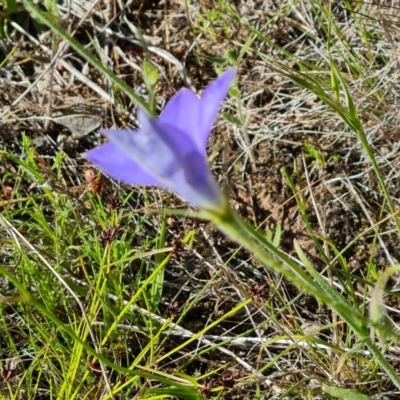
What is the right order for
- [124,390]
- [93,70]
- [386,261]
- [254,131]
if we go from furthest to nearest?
[93,70], [254,131], [386,261], [124,390]

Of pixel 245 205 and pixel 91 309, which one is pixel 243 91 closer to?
pixel 245 205

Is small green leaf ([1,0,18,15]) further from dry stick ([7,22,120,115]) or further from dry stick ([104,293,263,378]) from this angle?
dry stick ([104,293,263,378])

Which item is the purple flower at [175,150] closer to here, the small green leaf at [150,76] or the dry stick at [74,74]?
the small green leaf at [150,76]

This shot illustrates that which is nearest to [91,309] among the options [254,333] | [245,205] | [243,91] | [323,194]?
[254,333]

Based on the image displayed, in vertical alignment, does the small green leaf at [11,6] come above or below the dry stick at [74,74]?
above

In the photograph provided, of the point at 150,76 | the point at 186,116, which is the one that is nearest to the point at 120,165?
the point at 186,116

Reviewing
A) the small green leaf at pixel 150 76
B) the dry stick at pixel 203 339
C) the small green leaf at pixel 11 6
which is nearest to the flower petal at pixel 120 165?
the small green leaf at pixel 150 76

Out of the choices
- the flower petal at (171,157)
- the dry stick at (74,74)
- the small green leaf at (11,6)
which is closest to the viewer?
the flower petal at (171,157)

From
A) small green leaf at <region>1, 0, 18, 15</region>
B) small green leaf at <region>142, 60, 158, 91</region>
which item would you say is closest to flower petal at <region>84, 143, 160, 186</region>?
small green leaf at <region>142, 60, 158, 91</region>
